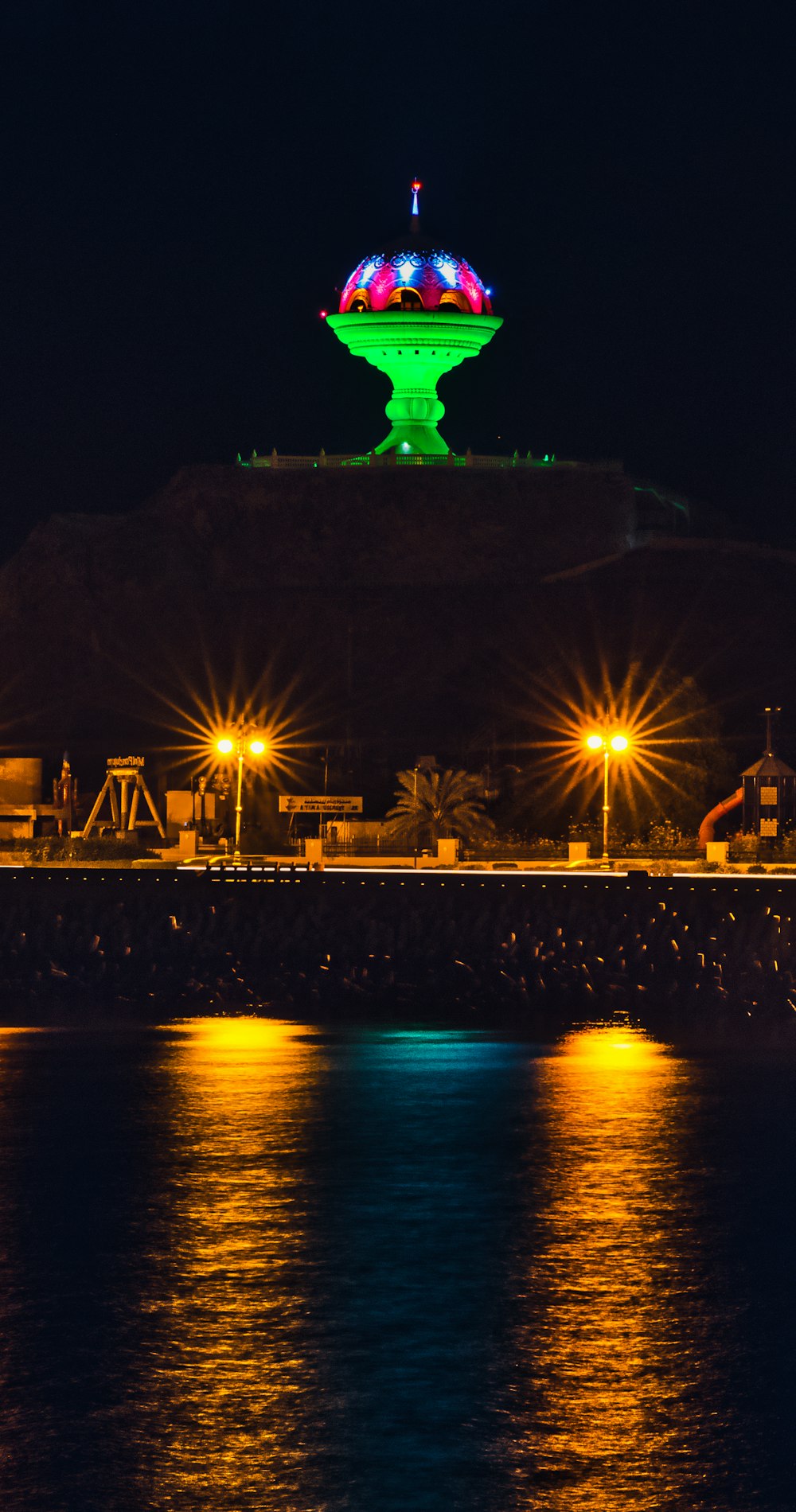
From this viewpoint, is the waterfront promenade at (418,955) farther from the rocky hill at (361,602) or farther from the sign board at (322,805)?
the rocky hill at (361,602)

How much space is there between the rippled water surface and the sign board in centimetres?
4075

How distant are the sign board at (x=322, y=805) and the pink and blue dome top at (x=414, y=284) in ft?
161

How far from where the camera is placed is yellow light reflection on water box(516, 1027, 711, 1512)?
35.8 feet

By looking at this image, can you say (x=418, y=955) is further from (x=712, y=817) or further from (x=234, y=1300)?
(x=712, y=817)

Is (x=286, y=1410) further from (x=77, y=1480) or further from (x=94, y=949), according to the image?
(x=94, y=949)

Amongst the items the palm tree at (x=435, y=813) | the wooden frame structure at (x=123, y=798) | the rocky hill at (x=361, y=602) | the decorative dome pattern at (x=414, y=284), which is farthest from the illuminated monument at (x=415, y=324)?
the palm tree at (x=435, y=813)

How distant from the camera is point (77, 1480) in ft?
35.2

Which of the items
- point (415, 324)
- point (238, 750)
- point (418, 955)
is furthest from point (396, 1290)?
point (415, 324)

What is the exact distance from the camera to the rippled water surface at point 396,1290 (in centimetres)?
1093

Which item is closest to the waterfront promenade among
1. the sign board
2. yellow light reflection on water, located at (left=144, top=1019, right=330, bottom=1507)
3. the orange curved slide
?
Result: yellow light reflection on water, located at (left=144, top=1019, right=330, bottom=1507)

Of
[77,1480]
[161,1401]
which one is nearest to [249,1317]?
[161,1401]

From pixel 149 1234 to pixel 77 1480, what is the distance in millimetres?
4540

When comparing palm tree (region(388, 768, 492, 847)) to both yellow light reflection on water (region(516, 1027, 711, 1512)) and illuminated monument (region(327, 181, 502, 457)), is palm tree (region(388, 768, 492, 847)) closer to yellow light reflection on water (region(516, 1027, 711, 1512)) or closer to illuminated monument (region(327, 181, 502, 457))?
yellow light reflection on water (region(516, 1027, 711, 1512))

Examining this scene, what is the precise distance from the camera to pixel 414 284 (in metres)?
107
